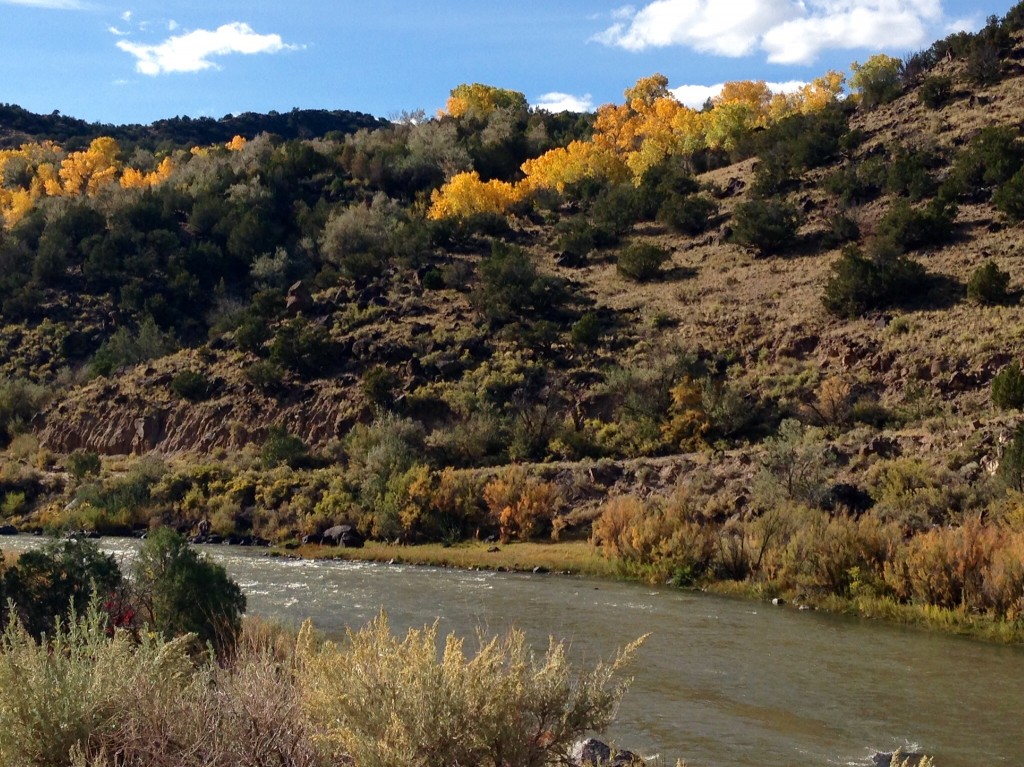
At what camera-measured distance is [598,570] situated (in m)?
27.3

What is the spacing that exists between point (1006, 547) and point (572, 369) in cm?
2538

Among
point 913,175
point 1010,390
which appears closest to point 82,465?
point 1010,390

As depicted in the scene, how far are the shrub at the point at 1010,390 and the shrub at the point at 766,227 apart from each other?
19.5 m

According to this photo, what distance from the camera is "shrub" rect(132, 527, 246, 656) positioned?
536 inches

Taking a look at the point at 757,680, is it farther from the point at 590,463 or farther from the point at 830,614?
the point at 590,463

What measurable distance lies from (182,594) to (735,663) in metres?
8.84

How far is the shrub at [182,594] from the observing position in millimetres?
13609

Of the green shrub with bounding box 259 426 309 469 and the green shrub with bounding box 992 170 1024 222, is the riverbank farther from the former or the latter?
the green shrub with bounding box 992 170 1024 222

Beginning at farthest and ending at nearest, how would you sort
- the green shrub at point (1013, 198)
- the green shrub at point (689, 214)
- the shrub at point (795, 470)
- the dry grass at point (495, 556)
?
1. the green shrub at point (689, 214)
2. the green shrub at point (1013, 198)
3. the dry grass at point (495, 556)
4. the shrub at point (795, 470)

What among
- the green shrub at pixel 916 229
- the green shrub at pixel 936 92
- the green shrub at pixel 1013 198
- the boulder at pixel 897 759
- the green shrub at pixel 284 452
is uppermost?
the green shrub at pixel 936 92

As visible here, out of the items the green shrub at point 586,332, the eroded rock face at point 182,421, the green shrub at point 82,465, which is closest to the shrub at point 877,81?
the green shrub at point 586,332

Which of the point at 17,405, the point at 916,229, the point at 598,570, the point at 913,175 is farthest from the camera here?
the point at 17,405

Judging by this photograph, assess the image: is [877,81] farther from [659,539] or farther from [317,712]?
[317,712]

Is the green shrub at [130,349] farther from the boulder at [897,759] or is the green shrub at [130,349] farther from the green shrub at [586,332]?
the boulder at [897,759]
